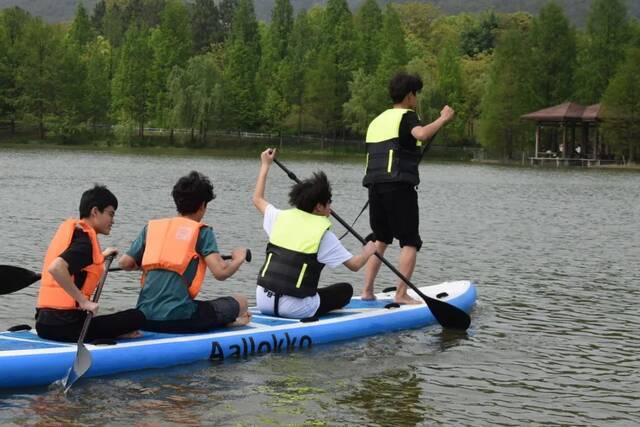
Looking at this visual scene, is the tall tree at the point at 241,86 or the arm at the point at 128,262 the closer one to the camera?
the arm at the point at 128,262

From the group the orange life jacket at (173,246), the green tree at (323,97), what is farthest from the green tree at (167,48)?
the orange life jacket at (173,246)

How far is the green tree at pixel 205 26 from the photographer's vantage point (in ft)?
506

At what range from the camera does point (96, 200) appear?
778 centimetres

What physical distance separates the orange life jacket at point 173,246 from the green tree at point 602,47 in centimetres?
8478

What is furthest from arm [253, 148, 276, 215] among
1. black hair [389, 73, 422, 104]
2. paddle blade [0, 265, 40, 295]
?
paddle blade [0, 265, 40, 295]

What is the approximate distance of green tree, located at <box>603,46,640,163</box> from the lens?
7806cm

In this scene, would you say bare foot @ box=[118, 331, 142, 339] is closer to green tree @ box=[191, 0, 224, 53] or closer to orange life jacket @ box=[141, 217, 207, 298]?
orange life jacket @ box=[141, 217, 207, 298]

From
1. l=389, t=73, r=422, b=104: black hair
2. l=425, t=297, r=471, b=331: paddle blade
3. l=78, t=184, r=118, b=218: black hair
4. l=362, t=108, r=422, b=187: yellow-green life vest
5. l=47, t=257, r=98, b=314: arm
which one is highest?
l=389, t=73, r=422, b=104: black hair

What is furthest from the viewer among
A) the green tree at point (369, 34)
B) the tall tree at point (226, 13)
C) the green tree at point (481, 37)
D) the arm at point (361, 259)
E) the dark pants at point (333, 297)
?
the tall tree at point (226, 13)

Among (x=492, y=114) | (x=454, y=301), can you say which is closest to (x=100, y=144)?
(x=492, y=114)

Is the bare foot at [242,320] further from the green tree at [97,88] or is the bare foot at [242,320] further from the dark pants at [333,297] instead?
the green tree at [97,88]

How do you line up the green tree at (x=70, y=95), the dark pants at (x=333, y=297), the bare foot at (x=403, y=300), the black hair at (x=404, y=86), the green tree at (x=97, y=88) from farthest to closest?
the green tree at (x=97, y=88)
the green tree at (x=70, y=95)
the bare foot at (x=403, y=300)
the black hair at (x=404, y=86)
the dark pants at (x=333, y=297)

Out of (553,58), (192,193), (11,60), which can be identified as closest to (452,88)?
(553,58)

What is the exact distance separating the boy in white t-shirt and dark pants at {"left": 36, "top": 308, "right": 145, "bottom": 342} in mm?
1473
